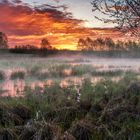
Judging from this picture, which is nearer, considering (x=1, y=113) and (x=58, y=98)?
(x=1, y=113)

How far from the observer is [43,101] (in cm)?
1717

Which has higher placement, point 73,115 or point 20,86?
point 73,115

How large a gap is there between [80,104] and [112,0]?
3.33m

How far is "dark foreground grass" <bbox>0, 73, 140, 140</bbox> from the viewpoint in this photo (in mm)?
12930

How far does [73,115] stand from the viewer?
50.1 feet

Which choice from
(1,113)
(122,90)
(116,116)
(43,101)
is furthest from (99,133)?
(122,90)

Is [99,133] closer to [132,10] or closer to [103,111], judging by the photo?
[103,111]

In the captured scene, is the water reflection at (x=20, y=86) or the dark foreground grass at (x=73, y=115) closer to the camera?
the dark foreground grass at (x=73, y=115)

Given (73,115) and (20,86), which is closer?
(73,115)

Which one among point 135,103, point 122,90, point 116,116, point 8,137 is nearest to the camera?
point 8,137

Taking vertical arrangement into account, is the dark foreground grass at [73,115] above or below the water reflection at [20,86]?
above

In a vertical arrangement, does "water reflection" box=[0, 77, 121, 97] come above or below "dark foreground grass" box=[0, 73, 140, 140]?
below

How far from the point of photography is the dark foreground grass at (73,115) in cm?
1293

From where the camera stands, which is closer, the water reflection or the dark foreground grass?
the dark foreground grass
